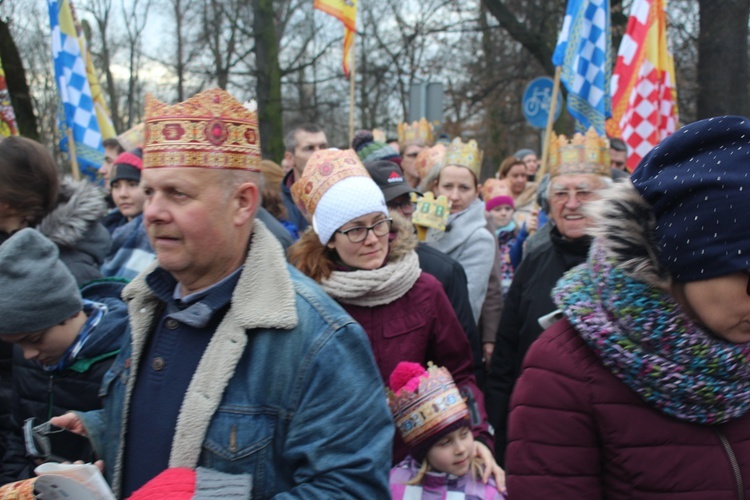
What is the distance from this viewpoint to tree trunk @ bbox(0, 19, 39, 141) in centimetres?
805

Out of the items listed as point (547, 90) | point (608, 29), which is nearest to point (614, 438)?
A: point (608, 29)

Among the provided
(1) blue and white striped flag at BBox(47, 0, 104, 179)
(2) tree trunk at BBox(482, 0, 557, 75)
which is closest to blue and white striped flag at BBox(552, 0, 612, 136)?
(1) blue and white striped flag at BBox(47, 0, 104, 179)

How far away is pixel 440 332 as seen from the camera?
309 cm

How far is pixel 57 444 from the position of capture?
6.73 ft

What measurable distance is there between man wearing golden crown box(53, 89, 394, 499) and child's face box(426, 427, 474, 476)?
95 centimetres

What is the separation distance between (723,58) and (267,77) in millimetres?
11208

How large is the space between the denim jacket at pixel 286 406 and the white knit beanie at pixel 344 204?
131cm

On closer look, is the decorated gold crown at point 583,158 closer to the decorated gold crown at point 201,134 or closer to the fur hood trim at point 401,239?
the fur hood trim at point 401,239

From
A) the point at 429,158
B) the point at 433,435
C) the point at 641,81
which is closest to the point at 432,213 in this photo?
the point at 429,158

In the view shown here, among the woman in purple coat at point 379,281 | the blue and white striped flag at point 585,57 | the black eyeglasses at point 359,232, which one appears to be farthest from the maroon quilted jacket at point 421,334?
the blue and white striped flag at point 585,57

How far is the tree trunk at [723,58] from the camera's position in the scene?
9.20 meters

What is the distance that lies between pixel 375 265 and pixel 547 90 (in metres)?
7.72

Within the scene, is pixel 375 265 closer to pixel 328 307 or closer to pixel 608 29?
pixel 328 307

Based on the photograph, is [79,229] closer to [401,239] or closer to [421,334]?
[401,239]
